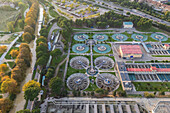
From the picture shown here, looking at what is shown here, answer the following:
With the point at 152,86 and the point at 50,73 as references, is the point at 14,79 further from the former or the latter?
the point at 152,86

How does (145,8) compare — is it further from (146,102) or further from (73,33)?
(146,102)

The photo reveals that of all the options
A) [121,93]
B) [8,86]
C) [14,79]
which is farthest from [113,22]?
[8,86]

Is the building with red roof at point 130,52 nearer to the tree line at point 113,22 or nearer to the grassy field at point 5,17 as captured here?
the tree line at point 113,22

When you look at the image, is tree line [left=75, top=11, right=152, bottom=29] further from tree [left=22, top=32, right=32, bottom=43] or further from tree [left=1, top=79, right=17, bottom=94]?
tree [left=1, top=79, right=17, bottom=94]

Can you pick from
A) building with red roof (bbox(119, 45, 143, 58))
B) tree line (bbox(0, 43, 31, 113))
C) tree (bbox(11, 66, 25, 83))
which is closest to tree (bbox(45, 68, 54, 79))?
tree (bbox(11, 66, 25, 83))

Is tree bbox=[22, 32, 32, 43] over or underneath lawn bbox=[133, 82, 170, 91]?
over
